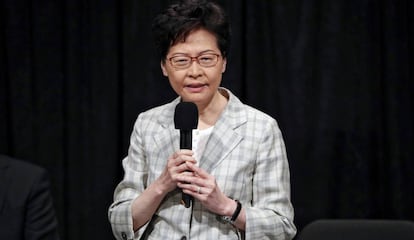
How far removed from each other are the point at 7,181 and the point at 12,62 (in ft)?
5.70

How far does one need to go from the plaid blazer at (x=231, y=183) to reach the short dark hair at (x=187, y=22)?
0.28 metres

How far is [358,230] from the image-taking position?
2705 millimetres

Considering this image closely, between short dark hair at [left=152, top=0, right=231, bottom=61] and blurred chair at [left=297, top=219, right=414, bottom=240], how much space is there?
73cm

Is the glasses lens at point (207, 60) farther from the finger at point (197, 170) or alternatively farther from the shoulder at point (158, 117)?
the finger at point (197, 170)

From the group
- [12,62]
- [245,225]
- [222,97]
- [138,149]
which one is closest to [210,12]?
[222,97]

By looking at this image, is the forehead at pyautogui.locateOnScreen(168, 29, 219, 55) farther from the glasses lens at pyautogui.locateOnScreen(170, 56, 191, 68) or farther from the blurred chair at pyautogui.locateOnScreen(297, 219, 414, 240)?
the blurred chair at pyautogui.locateOnScreen(297, 219, 414, 240)

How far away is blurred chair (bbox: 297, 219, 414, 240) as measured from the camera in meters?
2.66

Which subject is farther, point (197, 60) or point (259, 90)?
point (259, 90)

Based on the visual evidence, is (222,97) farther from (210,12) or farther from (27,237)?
(27,237)

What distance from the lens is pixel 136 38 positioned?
3592mm

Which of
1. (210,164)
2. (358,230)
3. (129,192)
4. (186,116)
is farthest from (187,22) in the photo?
(358,230)

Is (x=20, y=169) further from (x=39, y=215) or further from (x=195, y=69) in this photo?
(x=195, y=69)

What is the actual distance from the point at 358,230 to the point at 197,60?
833 mm

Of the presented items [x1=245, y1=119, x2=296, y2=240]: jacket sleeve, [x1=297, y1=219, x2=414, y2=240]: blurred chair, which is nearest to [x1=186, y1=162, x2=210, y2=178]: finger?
[x1=245, y1=119, x2=296, y2=240]: jacket sleeve
